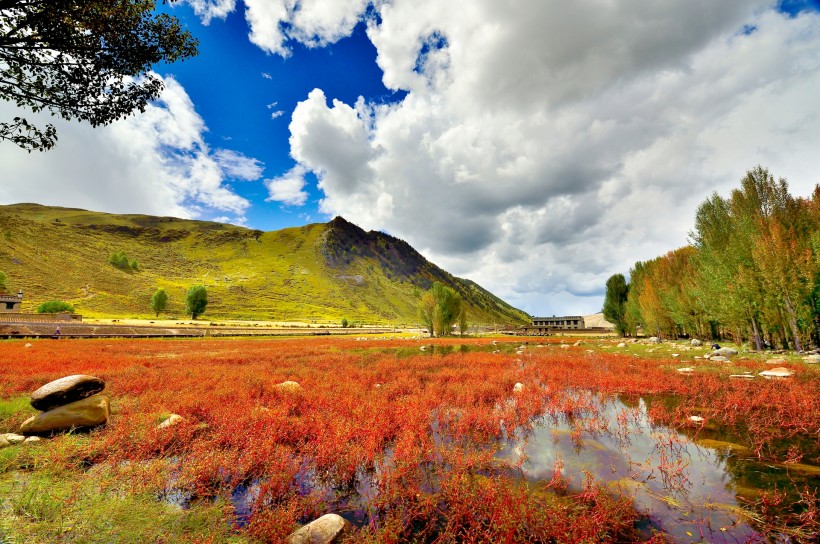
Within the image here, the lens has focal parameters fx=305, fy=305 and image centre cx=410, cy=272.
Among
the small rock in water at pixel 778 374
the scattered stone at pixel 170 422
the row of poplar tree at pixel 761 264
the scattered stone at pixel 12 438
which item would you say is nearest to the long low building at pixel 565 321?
the row of poplar tree at pixel 761 264

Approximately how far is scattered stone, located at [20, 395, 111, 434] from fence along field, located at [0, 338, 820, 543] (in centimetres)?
42

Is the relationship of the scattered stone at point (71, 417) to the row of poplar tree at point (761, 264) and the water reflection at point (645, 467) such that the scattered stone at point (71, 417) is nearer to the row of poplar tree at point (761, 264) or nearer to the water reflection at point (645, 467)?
the water reflection at point (645, 467)

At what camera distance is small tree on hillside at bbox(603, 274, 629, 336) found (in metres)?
65.9

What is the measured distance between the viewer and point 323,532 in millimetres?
3986

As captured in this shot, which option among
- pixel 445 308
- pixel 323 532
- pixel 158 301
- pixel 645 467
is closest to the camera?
pixel 323 532

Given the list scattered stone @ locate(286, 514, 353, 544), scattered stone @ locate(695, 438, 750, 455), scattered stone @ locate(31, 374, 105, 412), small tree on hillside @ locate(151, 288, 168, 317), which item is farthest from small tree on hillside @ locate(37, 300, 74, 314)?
scattered stone @ locate(695, 438, 750, 455)

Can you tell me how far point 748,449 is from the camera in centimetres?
720

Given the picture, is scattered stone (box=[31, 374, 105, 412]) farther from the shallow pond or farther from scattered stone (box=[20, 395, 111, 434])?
the shallow pond

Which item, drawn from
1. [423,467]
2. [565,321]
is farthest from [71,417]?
[565,321]

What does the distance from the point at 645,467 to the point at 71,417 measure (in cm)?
1373

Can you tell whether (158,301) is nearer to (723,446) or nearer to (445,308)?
(445,308)

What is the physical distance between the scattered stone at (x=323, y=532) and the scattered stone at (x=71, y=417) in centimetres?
794

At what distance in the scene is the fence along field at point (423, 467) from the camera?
4.21 m

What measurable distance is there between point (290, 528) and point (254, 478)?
2.30 meters
